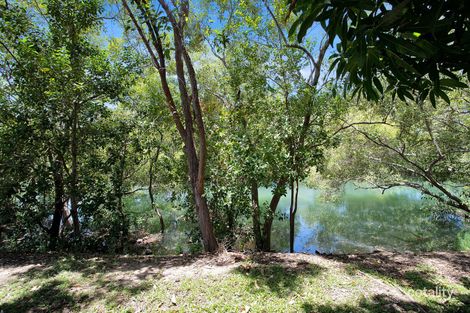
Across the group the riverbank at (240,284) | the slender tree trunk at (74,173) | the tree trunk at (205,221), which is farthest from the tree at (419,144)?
the slender tree trunk at (74,173)

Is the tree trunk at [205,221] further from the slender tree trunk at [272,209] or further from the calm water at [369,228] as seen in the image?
the calm water at [369,228]

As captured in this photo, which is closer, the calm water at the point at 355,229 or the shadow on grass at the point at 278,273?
the shadow on grass at the point at 278,273

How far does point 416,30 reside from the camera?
158 cm

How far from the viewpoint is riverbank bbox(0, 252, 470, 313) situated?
10.3 feet

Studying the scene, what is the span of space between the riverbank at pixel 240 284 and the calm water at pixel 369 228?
2906mm

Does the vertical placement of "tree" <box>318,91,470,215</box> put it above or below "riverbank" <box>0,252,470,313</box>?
above

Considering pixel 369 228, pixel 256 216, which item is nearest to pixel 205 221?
pixel 256 216

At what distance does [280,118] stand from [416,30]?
179 inches

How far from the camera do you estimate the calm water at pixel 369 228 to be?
1027 cm

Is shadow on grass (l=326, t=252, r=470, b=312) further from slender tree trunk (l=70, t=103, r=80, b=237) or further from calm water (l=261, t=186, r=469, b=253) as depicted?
slender tree trunk (l=70, t=103, r=80, b=237)

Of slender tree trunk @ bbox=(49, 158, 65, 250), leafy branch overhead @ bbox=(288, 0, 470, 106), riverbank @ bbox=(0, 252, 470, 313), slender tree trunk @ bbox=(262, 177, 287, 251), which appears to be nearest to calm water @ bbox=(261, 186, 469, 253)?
slender tree trunk @ bbox=(262, 177, 287, 251)

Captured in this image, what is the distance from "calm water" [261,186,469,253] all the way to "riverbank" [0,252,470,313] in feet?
9.53

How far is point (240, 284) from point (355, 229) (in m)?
10.6

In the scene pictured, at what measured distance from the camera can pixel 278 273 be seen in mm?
3928
